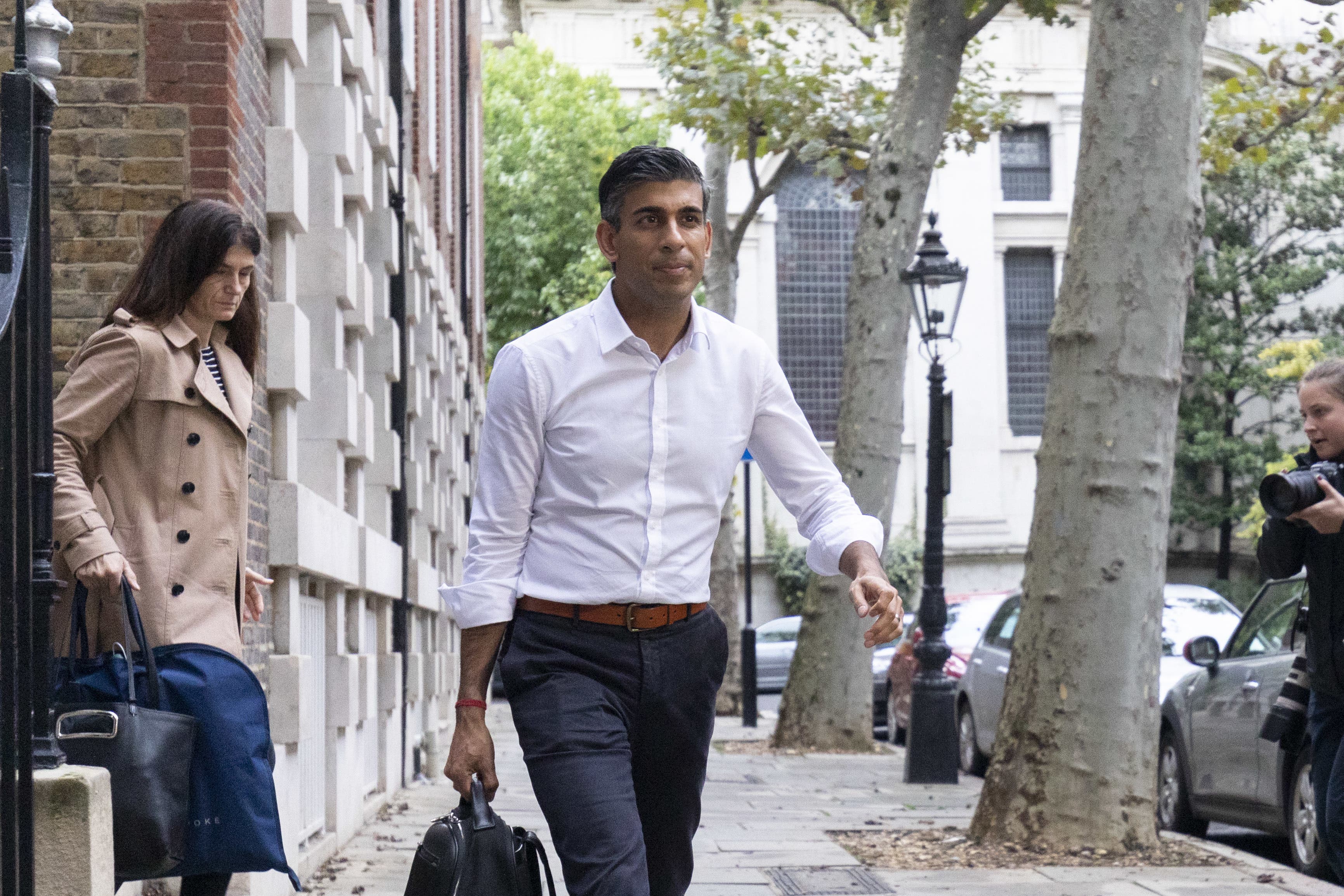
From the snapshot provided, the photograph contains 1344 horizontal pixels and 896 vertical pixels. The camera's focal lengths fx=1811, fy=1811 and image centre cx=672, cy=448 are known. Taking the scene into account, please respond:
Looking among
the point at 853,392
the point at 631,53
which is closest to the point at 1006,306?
the point at 631,53

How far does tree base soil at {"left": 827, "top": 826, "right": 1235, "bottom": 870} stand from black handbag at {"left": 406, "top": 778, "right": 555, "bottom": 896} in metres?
5.06

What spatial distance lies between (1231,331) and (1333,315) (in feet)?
7.96

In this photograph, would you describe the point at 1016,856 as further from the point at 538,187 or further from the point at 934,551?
the point at 538,187

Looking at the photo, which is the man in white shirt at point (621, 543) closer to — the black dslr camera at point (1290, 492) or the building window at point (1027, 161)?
the black dslr camera at point (1290, 492)

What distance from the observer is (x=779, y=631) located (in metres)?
34.2

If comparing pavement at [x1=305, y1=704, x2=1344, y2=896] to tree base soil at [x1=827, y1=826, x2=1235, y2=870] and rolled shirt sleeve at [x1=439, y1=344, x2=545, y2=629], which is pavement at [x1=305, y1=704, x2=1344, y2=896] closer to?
tree base soil at [x1=827, y1=826, x2=1235, y2=870]

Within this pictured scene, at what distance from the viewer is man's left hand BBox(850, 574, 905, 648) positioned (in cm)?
354

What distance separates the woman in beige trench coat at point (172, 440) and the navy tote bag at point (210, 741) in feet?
0.27

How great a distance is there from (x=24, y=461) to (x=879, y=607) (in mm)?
1770

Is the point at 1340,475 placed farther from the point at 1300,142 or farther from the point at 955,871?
the point at 1300,142

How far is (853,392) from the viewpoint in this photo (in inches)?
663

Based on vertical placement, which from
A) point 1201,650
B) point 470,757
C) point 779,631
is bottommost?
point 779,631

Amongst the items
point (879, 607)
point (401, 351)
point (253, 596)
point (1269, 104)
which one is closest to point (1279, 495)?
point (879, 607)

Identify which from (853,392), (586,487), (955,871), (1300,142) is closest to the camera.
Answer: (586,487)
